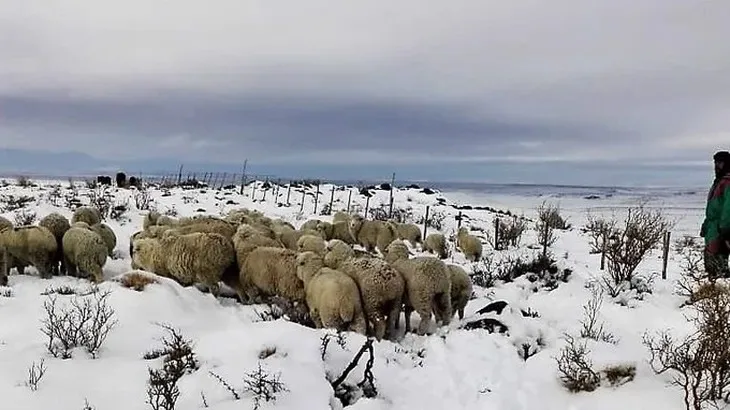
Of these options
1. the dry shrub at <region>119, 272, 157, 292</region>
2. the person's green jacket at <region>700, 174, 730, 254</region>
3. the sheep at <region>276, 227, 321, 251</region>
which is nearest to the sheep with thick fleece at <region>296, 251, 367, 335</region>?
the dry shrub at <region>119, 272, 157, 292</region>

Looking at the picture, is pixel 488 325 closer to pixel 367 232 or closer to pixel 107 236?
pixel 107 236

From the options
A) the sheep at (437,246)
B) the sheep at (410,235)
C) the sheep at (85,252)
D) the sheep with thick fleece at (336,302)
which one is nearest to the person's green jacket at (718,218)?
the sheep with thick fleece at (336,302)

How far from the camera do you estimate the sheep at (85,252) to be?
971 cm

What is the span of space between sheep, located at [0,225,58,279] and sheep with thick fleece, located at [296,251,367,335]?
15.4 feet

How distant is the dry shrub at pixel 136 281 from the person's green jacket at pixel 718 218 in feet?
27.1

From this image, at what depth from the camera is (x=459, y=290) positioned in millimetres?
8711

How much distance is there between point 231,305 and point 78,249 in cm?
270

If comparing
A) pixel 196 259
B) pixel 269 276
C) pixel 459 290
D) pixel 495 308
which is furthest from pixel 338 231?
pixel 495 308

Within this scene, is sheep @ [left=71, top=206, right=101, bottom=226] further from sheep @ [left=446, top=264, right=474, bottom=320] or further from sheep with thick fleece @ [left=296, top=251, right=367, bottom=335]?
sheep @ [left=446, top=264, right=474, bottom=320]

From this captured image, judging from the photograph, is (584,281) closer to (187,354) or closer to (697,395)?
(697,395)

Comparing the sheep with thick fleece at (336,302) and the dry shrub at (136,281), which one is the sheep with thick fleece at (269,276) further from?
the dry shrub at (136,281)

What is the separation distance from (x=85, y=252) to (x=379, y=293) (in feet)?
16.4

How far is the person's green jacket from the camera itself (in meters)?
9.16

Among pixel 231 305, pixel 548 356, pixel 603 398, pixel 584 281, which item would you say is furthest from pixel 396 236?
pixel 603 398
